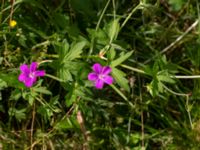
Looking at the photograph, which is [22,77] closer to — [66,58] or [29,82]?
[29,82]

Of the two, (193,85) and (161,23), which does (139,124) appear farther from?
(161,23)

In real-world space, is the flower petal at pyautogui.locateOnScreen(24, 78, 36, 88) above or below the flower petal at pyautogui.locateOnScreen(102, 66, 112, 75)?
above

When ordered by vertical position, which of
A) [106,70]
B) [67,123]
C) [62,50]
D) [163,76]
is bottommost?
[67,123]

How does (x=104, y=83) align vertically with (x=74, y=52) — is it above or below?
below

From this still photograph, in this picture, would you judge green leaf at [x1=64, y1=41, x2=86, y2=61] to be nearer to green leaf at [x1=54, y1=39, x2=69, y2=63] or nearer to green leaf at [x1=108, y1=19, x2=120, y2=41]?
green leaf at [x1=54, y1=39, x2=69, y2=63]

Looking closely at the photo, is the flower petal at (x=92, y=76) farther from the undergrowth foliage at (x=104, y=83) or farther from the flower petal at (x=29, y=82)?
the flower petal at (x=29, y=82)

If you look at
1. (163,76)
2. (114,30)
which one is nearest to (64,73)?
(114,30)

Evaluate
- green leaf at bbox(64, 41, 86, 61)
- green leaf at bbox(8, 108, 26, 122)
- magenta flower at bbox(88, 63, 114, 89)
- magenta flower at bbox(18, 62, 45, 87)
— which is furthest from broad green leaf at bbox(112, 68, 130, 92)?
green leaf at bbox(8, 108, 26, 122)

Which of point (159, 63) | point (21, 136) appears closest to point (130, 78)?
point (159, 63)
